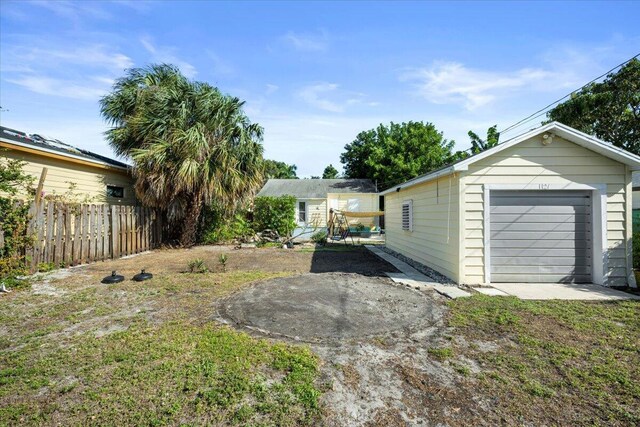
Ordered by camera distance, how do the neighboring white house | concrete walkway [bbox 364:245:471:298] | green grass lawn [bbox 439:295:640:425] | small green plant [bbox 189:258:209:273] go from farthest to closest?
the neighboring white house
small green plant [bbox 189:258:209:273]
concrete walkway [bbox 364:245:471:298]
green grass lawn [bbox 439:295:640:425]

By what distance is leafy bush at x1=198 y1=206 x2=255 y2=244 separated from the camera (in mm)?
13125

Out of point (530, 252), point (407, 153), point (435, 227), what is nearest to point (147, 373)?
point (435, 227)

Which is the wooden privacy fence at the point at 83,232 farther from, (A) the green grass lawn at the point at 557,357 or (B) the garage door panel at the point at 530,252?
(B) the garage door panel at the point at 530,252

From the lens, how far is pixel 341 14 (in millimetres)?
8211

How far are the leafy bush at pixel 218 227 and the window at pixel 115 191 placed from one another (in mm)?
3156

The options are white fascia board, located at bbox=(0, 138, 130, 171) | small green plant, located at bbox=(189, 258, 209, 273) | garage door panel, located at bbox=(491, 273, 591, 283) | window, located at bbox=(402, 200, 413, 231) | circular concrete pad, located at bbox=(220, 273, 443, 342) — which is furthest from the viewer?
window, located at bbox=(402, 200, 413, 231)

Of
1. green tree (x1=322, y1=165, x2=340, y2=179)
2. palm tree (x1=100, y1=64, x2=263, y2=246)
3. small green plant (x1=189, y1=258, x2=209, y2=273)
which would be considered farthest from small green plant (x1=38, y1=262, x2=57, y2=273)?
green tree (x1=322, y1=165, x2=340, y2=179)

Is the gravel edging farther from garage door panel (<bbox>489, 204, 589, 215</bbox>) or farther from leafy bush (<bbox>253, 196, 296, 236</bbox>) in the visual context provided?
leafy bush (<bbox>253, 196, 296, 236</bbox>)

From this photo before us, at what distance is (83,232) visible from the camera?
7938 mm

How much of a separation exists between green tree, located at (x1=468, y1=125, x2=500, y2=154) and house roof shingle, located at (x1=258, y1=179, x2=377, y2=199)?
882cm

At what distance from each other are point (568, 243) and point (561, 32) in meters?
5.87

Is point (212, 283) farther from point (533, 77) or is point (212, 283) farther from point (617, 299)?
point (533, 77)

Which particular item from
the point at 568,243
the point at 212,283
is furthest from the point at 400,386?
the point at 568,243

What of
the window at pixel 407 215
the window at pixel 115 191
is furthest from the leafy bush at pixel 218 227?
Result: the window at pixel 407 215
